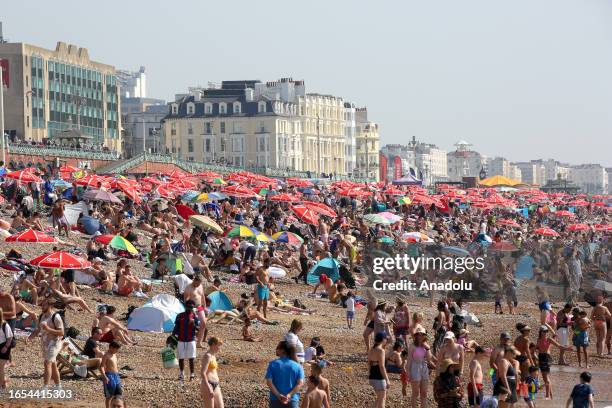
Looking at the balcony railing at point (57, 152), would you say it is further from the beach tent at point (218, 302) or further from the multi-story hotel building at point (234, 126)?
the beach tent at point (218, 302)

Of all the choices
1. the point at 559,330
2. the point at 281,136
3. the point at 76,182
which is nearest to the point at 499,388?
the point at 559,330

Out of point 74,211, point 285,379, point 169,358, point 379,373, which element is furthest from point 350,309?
point 285,379

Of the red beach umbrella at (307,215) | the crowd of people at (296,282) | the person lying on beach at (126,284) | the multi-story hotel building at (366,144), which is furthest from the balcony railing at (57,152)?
the multi-story hotel building at (366,144)

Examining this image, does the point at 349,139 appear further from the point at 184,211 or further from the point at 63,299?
the point at 63,299

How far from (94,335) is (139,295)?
Result: 8011mm

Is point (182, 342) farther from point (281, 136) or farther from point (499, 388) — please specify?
point (281, 136)

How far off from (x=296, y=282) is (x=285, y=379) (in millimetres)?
19188

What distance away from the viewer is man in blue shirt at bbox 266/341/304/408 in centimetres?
1319

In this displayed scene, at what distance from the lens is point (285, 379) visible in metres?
13.2

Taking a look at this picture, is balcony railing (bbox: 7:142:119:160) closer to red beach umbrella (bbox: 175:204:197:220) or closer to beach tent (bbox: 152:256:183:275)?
red beach umbrella (bbox: 175:204:197:220)

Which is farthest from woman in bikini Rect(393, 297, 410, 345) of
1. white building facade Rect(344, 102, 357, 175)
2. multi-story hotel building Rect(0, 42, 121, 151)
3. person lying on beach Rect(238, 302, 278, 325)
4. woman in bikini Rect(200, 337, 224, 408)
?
white building facade Rect(344, 102, 357, 175)

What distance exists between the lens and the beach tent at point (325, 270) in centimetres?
3103

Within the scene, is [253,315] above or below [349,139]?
below

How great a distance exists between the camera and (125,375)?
59.1 feet
